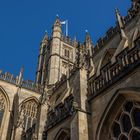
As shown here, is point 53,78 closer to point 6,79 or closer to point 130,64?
point 6,79

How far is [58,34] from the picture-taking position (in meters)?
32.0

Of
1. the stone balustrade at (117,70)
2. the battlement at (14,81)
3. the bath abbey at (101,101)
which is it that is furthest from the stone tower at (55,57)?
the stone balustrade at (117,70)

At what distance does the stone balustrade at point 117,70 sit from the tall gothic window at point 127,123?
1.02m

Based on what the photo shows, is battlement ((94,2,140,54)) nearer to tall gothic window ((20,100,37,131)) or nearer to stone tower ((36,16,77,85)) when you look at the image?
tall gothic window ((20,100,37,131))

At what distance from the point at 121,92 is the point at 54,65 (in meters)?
20.0

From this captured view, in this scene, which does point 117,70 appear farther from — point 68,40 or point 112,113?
point 68,40

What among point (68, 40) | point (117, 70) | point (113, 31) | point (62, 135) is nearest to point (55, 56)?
point (68, 40)

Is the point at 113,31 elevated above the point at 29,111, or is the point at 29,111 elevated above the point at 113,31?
the point at 113,31

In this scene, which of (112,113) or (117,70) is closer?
(112,113)

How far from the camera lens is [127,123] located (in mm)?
7531

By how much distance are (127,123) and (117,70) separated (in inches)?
75.6

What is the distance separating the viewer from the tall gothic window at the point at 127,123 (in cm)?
714

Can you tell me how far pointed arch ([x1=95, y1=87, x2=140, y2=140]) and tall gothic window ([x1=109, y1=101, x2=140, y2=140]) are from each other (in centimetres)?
5

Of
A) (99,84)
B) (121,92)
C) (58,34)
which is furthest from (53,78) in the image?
(121,92)
